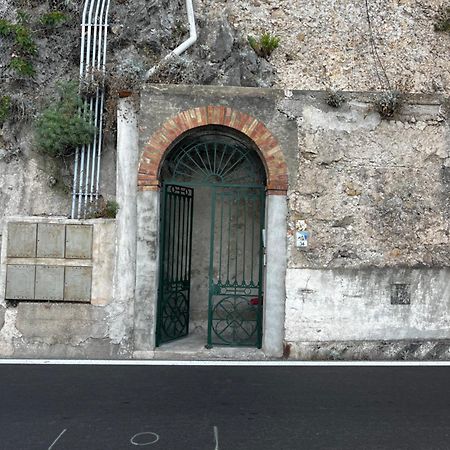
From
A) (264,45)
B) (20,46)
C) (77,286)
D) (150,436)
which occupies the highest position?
(264,45)

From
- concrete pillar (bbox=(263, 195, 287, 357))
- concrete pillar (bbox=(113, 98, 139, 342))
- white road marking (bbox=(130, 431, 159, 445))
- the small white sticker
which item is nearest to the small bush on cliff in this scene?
concrete pillar (bbox=(113, 98, 139, 342))

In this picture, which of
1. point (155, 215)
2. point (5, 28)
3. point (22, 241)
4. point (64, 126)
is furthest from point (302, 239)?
point (5, 28)

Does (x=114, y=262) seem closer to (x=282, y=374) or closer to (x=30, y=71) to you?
(x=282, y=374)

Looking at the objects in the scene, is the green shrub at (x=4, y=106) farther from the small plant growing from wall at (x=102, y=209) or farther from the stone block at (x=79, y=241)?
the stone block at (x=79, y=241)

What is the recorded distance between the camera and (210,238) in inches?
328

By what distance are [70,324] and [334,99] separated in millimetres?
5127

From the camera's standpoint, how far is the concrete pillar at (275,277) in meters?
7.11

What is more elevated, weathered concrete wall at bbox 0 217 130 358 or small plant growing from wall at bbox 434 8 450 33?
small plant growing from wall at bbox 434 8 450 33

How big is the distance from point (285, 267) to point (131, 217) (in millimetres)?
2413

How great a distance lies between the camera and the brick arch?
7172 millimetres

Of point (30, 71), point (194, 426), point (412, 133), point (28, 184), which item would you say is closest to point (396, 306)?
point (412, 133)

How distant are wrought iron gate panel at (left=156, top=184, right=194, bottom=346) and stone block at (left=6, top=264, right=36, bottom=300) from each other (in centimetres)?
189

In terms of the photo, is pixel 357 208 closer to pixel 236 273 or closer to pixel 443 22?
pixel 236 273

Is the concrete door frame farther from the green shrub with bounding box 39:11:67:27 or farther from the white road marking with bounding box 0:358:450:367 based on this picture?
the green shrub with bounding box 39:11:67:27
